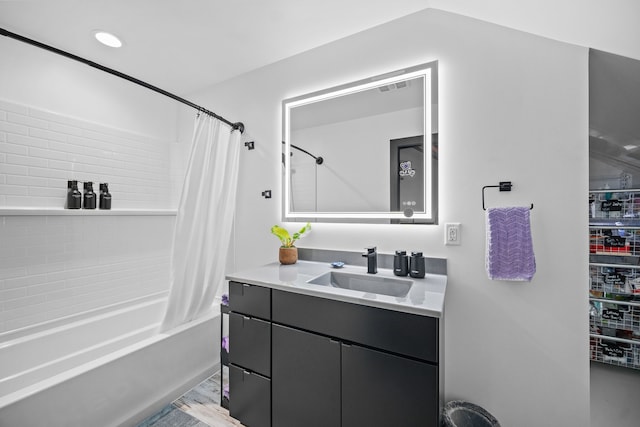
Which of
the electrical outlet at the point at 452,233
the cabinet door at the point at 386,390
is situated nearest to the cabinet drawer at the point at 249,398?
the cabinet door at the point at 386,390

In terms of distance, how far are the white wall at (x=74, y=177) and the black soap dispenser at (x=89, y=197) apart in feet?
0.30

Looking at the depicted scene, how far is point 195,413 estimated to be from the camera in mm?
1574

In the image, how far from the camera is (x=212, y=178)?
6.48 ft

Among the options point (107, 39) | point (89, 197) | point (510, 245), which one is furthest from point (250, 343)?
point (107, 39)

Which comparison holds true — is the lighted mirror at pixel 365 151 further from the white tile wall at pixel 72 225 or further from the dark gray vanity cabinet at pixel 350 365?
the white tile wall at pixel 72 225

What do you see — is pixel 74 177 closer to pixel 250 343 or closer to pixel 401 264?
pixel 250 343

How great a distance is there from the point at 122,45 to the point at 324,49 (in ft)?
4.68

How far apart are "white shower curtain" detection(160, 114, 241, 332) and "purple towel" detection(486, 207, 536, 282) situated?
1.77 meters

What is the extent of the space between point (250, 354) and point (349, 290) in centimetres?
66

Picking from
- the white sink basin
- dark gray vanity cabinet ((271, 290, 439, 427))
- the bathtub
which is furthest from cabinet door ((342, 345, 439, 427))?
the bathtub

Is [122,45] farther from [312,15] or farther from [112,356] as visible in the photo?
[112,356]

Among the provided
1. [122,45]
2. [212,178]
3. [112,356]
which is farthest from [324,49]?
[112,356]

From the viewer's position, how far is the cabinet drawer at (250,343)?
133 centimetres

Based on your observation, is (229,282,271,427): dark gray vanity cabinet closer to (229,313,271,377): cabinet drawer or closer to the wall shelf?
(229,313,271,377): cabinet drawer
